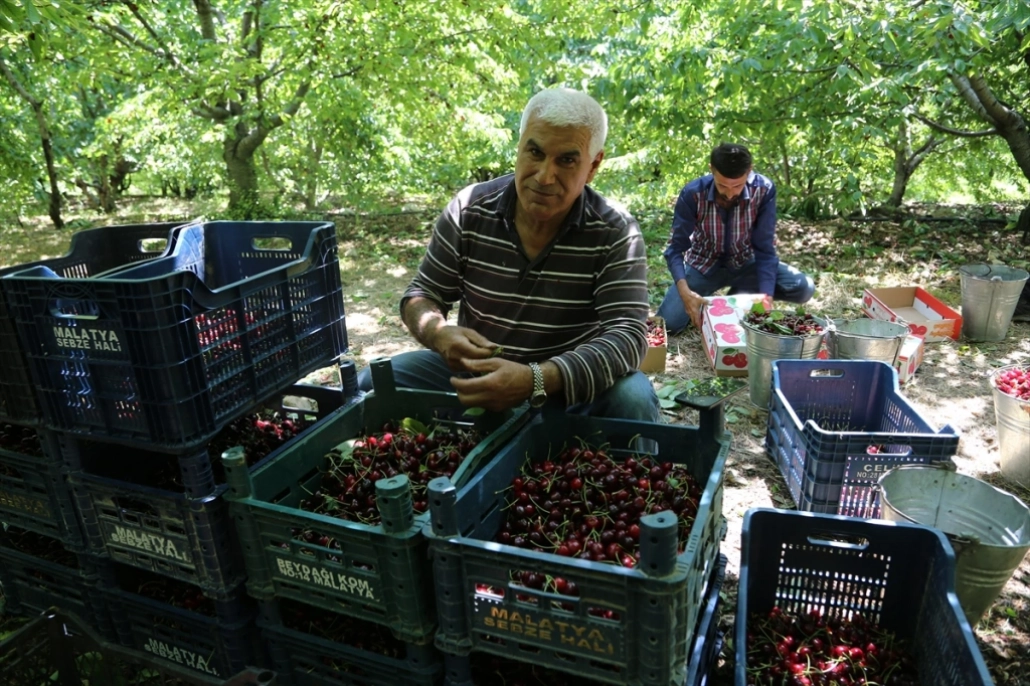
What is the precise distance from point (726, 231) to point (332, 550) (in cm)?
433

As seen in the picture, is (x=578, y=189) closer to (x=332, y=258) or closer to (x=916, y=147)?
(x=332, y=258)

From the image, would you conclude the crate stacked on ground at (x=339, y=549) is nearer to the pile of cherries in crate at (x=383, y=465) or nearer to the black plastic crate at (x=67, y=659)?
the pile of cherries in crate at (x=383, y=465)

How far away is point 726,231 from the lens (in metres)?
5.29

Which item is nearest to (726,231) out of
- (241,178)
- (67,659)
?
(67,659)

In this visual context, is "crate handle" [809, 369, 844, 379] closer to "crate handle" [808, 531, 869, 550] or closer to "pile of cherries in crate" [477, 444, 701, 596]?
"crate handle" [808, 531, 869, 550]

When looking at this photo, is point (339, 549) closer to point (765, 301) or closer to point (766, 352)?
point (766, 352)

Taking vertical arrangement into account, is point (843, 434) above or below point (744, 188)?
below

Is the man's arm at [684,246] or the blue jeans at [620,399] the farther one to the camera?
the man's arm at [684,246]

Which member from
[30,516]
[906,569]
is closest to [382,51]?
[30,516]

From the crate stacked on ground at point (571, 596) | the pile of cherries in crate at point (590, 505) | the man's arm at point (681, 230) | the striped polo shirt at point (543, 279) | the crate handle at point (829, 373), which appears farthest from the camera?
the man's arm at point (681, 230)

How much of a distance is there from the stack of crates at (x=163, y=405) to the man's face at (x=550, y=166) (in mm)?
744

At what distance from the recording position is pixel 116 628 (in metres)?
2.32

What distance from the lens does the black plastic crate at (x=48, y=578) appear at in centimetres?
232

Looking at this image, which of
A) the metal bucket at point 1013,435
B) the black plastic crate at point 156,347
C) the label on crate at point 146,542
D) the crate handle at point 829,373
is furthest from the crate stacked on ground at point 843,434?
the label on crate at point 146,542
